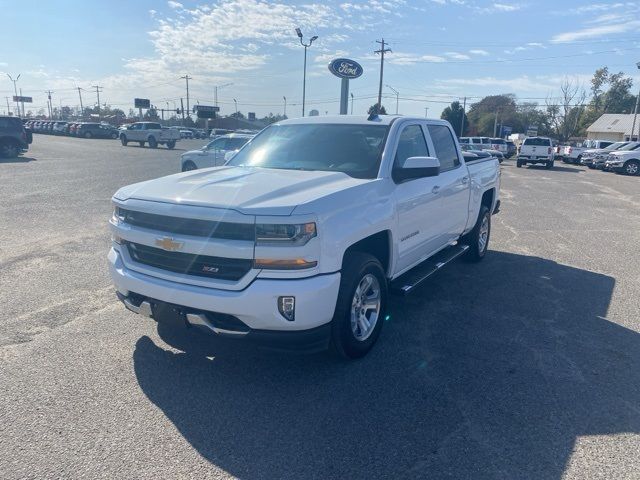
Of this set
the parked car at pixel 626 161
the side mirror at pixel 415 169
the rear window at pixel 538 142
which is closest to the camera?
the side mirror at pixel 415 169

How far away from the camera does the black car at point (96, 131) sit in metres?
57.9

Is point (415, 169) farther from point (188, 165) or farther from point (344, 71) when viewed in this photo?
point (344, 71)

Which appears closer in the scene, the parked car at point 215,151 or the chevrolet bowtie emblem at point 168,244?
the chevrolet bowtie emblem at point 168,244

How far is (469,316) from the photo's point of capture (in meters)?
5.25

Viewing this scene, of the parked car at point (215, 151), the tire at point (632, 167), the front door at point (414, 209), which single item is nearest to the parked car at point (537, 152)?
the tire at point (632, 167)

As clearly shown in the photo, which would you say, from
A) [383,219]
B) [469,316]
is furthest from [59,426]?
[469,316]

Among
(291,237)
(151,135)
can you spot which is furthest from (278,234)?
(151,135)

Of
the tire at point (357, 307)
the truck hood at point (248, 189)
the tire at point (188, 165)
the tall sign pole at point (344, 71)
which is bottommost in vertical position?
the tire at point (188, 165)

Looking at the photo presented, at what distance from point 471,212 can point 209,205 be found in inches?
166

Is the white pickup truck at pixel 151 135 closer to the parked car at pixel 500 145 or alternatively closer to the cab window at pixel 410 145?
the parked car at pixel 500 145

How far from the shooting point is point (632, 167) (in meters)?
27.9

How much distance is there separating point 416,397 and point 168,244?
83.1 inches

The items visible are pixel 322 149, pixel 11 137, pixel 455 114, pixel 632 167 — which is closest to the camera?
pixel 322 149

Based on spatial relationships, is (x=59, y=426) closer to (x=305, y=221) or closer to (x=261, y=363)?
(x=261, y=363)
